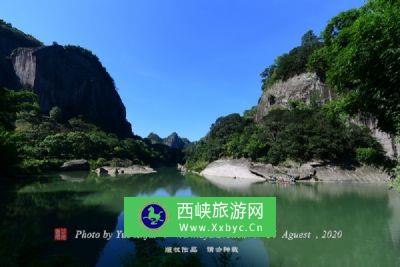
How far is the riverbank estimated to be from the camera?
131 ft

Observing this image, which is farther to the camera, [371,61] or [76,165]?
[76,165]

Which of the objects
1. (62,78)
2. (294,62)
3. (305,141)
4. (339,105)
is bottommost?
(339,105)

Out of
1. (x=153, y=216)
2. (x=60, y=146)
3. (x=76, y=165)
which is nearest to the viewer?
(x=153, y=216)

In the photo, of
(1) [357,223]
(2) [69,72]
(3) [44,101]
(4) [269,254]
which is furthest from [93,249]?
(2) [69,72]

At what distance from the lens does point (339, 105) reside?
11.1 meters

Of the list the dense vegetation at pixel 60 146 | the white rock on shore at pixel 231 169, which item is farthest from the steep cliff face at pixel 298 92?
the dense vegetation at pixel 60 146

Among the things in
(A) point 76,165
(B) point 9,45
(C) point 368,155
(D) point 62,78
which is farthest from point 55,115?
(C) point 368,155

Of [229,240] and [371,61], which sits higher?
[371,61]

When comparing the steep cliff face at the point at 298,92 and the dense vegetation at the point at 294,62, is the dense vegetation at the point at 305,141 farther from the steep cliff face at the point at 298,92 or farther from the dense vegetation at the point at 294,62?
the dense vegetation at the point at 294,62

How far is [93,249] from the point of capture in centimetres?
1082

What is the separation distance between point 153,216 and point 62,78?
110998 mm

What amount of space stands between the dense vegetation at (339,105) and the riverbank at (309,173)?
5.51 feet

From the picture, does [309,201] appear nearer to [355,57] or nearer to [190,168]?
[355,57]

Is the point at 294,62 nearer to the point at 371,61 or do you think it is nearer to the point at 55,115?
the point at 371,61
